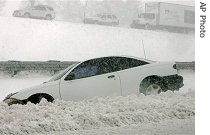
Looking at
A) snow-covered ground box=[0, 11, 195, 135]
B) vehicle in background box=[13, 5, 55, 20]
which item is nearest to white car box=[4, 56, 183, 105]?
snow-covered ground box=[0, 11, 195, 135]

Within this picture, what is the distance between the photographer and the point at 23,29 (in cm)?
1144

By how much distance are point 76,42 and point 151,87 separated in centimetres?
484

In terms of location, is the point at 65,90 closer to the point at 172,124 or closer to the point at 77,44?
the point at 172,124

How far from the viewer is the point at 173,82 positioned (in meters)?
7.39

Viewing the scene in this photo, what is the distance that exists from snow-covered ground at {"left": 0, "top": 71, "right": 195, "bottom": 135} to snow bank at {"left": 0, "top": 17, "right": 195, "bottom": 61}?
357 centimetres

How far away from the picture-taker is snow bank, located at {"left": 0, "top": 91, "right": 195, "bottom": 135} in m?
4.86

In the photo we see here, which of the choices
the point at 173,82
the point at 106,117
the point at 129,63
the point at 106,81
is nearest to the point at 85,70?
the point at 106,81

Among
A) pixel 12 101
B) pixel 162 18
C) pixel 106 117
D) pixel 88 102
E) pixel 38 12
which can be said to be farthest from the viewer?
pixel 38 12

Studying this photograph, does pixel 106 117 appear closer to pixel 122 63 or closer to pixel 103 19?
pixel 122 63

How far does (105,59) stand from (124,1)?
793 cm

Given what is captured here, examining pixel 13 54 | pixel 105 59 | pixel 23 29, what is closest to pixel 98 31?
pixel 23 29

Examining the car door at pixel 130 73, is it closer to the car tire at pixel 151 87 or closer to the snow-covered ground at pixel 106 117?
the car tire at pixel 151 87

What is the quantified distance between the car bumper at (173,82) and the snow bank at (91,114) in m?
0.86

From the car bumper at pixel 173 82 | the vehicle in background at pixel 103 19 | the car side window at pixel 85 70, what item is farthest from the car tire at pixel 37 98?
the vehicle in background at pixel 103 19
